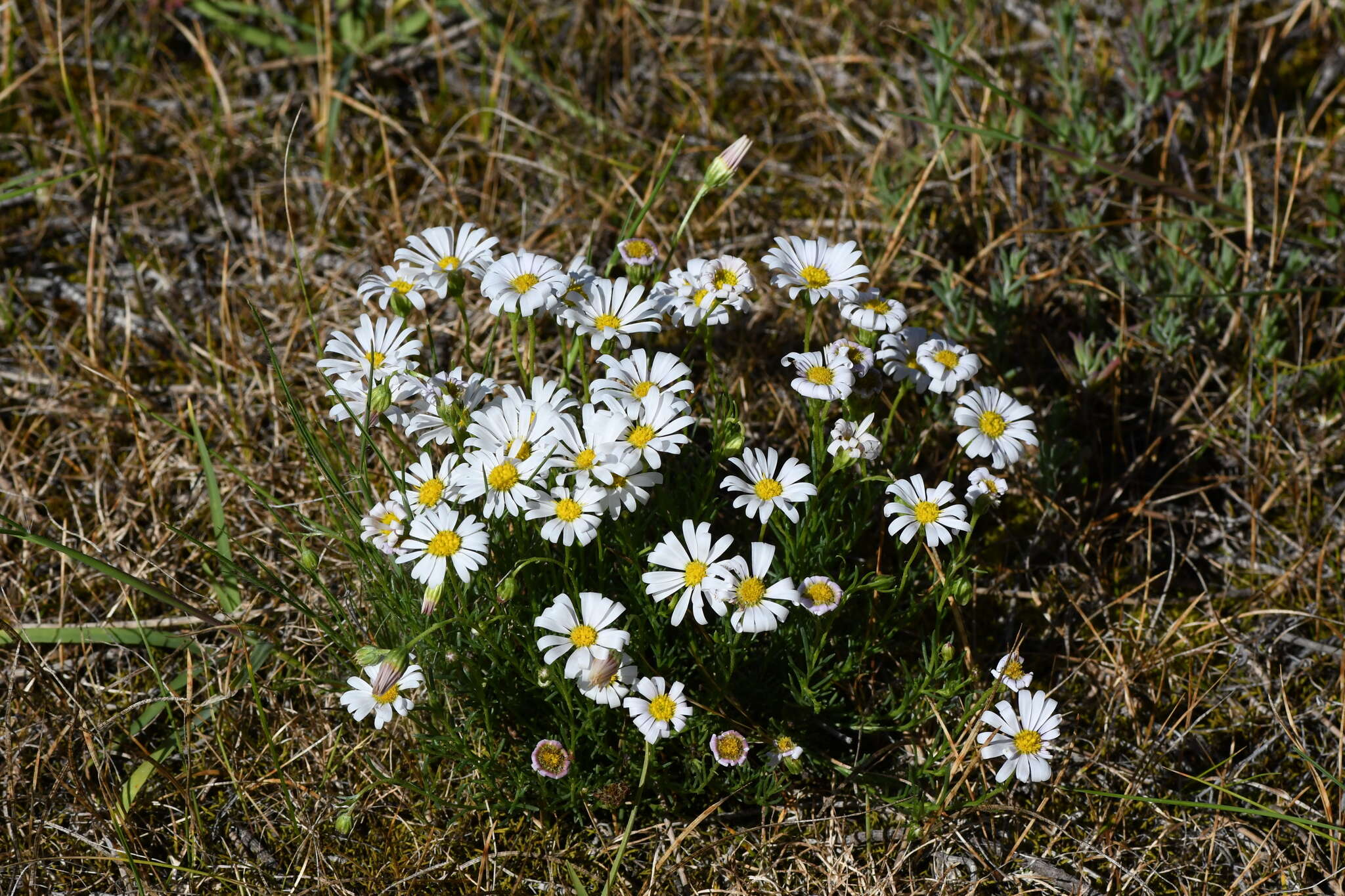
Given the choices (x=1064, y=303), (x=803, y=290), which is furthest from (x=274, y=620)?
(x=1064, y=303)

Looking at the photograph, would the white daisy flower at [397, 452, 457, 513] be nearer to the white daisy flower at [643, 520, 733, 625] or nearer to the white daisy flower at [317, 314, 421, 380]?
the white daisy flower at [317, 314, 421, 380]

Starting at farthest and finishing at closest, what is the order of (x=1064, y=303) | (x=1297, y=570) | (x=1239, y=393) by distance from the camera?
1. (x=1064, y=303)
2. (x=1239, y=393)
3. (x=1297, y=570)

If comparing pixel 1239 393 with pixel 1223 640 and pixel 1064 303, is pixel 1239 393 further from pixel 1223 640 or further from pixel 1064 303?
pixel 1223 640

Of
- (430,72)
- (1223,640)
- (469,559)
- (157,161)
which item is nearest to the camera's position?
(469,559)

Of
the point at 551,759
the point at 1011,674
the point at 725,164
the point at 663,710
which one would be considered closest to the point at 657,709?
the point at 663,710

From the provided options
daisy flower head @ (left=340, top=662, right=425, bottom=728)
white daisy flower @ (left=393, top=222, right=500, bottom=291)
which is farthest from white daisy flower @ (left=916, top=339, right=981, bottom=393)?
daisy flower head @ (left=340, top=662, right=425, bottom=728)

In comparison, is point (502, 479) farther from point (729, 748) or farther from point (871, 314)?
point (871, 314)
